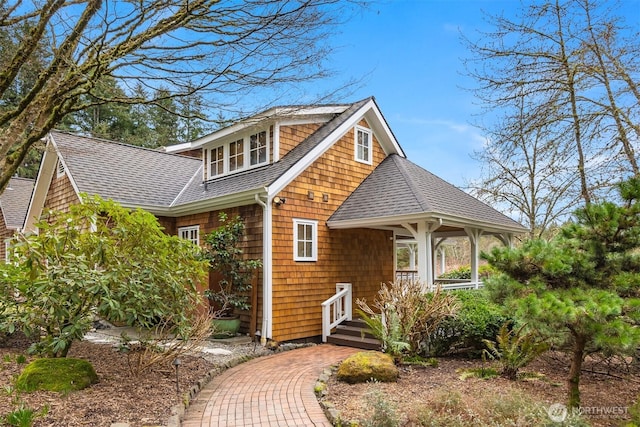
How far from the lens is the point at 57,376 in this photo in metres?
4.86

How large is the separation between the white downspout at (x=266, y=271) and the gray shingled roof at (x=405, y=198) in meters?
1.83

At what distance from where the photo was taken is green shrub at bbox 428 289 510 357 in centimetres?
705

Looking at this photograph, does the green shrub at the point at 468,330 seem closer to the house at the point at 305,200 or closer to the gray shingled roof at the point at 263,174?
the house at the point at 305,200

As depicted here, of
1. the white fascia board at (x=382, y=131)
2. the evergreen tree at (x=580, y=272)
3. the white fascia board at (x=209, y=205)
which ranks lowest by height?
the evergreen tree at (x=580, y=272)

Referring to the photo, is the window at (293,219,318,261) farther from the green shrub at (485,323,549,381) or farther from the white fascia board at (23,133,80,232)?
the white fascia board at (23,133,80,232)

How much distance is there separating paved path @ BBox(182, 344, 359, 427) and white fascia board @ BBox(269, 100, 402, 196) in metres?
3.44

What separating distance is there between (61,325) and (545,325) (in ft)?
18.3

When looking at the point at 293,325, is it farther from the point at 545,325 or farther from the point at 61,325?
the point at 545,325

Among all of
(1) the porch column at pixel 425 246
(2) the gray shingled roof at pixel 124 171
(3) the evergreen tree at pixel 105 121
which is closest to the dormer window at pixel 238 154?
(2) the gray shingled roof at pixel 124 171

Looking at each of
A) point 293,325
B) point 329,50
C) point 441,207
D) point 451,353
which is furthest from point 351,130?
point 451,353

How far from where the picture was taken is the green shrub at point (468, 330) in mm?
7055

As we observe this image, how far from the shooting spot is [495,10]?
7125 millimetres

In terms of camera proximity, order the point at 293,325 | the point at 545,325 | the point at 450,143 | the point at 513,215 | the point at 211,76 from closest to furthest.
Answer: the point at 545,325, the point at 211,76, the point at 293,325, the point at 450,143, the point at 513,215

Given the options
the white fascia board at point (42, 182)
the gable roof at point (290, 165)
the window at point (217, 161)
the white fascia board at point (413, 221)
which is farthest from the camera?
the white fascia board at point (42, 182)
